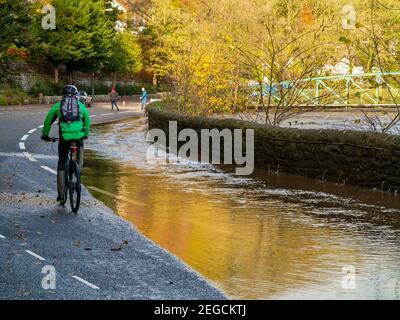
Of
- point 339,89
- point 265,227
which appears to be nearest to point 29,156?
point 339,89

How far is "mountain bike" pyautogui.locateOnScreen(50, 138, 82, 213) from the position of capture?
422 inches

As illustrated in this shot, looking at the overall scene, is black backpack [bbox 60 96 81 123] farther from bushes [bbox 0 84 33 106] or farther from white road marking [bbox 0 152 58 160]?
bushes [bbox 0 84 33 106]

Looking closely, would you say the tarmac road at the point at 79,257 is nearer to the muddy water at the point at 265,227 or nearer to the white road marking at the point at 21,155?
the muddy water at the point at 265,227

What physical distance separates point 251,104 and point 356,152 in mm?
15330

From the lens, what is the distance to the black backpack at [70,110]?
10.8m

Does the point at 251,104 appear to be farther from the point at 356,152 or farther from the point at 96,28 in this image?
the point at 96,28

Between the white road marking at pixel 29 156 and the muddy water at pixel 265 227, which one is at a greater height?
the white road marking at pixel 29 156

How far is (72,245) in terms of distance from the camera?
861 centimetres

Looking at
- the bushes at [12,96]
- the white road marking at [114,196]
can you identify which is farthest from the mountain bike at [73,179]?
the bushes at [12,96]

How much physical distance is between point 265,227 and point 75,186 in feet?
8.69

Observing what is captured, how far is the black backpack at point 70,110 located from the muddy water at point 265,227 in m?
1.47

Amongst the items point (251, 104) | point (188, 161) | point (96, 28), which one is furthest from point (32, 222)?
point (96, 28)

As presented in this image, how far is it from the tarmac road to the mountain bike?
0.18 metres

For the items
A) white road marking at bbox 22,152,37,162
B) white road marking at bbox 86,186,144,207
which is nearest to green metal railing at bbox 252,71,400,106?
white road marking at bbox 86,186,144,207
